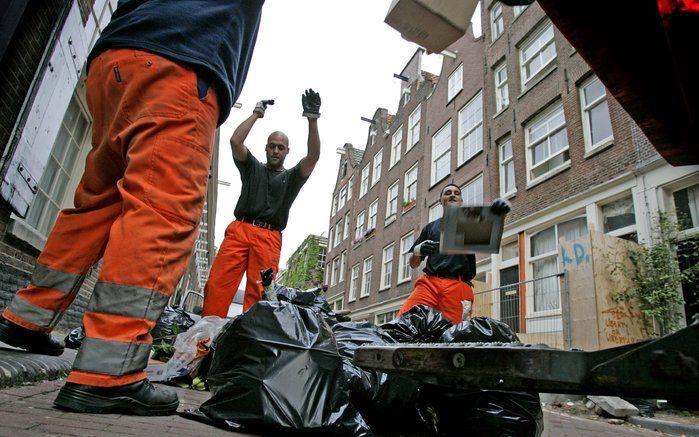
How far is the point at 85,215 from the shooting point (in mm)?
1749

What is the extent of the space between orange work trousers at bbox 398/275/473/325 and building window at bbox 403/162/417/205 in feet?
46.3

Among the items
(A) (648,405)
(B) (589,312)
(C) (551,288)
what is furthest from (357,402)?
(C) (551,288)

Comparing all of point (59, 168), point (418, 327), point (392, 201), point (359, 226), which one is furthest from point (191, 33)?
point (359, 226)

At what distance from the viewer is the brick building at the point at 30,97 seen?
2834 mm

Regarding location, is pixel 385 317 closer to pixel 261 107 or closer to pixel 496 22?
pixel 496 22

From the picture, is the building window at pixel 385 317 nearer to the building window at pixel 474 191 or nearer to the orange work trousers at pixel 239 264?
the building window at pixel 474 191

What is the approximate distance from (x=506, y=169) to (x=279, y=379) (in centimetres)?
1123

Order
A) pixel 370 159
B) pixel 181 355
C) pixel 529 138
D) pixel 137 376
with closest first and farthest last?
pixel 137 376, pixel 181 355, pixel 529 138, pixel 370 159

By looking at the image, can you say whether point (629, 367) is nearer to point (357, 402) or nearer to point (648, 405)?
point (357, 402)

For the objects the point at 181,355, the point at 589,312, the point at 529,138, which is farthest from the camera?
the point at 529,138

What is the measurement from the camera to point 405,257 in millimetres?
17188

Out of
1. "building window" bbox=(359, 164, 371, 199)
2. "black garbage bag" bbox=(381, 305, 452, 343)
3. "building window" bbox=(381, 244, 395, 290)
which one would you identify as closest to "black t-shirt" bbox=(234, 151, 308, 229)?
"black garbage bag" bbox=(381, 305, 452, 343)

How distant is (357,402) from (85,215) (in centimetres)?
138

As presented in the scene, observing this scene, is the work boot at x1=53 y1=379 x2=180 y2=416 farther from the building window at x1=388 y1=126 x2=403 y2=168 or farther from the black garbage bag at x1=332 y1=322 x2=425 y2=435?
the building window at x1=388 y1=126 x2=403 y2=168
